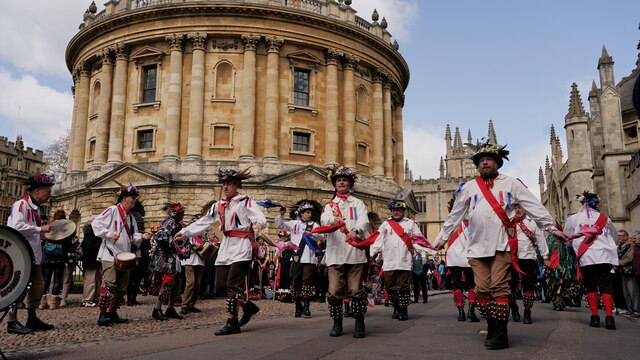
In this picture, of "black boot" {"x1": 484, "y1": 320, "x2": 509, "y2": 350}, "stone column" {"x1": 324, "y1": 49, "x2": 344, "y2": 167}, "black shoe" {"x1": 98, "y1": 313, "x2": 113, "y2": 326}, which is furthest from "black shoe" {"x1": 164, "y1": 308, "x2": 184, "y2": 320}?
"stone column" {"x1": 324, "y1": 49, "x2": 344, "y2": 167}

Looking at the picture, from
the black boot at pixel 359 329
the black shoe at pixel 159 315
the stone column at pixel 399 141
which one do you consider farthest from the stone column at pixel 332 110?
the black boot at pixel 359 329

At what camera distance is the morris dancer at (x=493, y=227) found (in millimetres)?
6113

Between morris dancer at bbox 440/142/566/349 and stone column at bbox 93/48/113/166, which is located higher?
stone column at bbox 93/48/113/166

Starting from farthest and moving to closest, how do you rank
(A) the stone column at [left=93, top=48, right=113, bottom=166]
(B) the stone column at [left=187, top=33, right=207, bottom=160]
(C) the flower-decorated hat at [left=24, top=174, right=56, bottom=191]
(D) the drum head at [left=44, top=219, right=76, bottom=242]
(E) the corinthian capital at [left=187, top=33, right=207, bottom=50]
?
1. (A) the stone column at [left=93, top=48, right=113, bottom=166]
2. (E) the corinthian capital at [left=187, top=33, right=207, bottom=50]
3. (B) the stone column at [left=187, top=33, right=207, bottom=160]
4. (D) the drum head at [left=44, top=219, right=76, bottom=242]
5. (C) the flower-decorated hat at [left=24, top=174, right=56, bottom=191]

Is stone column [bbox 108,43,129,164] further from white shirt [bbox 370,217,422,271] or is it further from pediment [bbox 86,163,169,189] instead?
white shirt [bbox 370,217,422,271]

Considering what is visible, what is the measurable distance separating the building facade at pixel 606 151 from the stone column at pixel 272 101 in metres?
20.9

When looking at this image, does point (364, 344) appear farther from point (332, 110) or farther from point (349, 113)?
point (349, 113)

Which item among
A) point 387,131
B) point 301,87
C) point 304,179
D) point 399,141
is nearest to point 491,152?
point 304,179

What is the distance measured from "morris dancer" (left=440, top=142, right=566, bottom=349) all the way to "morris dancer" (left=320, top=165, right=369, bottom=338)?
1.37m

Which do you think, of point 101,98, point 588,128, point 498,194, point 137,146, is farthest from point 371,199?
point 498,194

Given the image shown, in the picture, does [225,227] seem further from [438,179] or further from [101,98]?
[438,179]

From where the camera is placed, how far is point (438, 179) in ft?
274

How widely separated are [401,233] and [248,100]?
861 inches

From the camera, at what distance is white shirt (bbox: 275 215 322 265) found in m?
9.71
